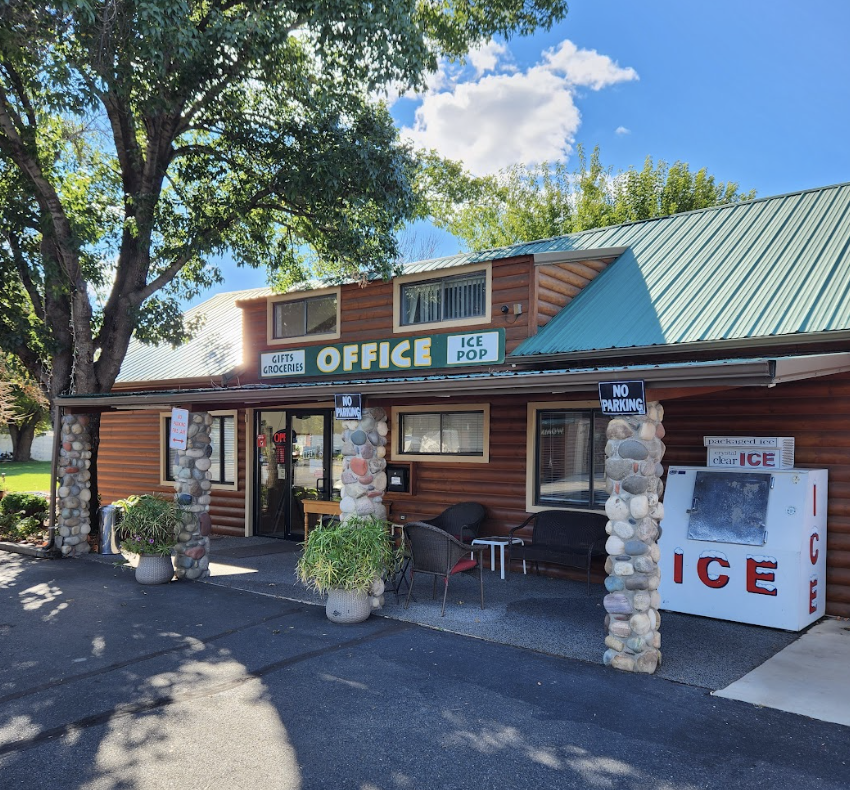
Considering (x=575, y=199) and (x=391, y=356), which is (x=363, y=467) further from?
(x=575, y=199)

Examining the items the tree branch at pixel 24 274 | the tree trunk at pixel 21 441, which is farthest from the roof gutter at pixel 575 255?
the tree trunk at pixel 21 441

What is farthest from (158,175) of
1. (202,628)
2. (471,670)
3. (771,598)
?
(771,598)

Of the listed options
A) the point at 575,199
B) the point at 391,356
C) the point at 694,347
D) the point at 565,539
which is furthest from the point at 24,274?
the point at 575,199

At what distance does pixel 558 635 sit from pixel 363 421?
2946 millimetres

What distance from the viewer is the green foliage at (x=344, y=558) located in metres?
6.47

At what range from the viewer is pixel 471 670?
5.36 metres

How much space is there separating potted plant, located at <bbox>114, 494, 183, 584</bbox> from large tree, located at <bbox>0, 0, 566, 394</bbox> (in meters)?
3.72

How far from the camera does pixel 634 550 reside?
535cm

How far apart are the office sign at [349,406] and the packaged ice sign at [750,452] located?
3747mm

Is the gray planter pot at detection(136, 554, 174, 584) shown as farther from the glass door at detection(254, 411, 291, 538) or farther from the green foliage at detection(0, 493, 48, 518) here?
the green foliage at detection(0, 493, 48, 518)

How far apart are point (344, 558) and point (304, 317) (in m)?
5.97

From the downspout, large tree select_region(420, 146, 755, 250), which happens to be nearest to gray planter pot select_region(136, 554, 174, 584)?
the downspout

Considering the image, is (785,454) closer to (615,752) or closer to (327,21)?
(615,752)

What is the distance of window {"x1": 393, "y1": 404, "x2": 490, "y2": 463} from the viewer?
9.61 metres
